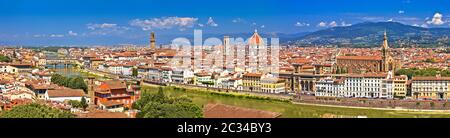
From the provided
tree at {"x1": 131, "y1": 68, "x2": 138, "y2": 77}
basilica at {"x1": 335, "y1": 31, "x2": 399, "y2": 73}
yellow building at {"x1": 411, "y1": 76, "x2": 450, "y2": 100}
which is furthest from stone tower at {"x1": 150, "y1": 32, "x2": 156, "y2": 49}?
yellow building at {"x1": 411, "y1": 76, "x2": 450, "y2": 100}

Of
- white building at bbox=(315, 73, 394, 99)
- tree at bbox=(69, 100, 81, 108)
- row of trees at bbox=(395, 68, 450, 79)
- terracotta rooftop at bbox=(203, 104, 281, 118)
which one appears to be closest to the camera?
terracotta rooftop at bbox=(203, 104, 281, 118)

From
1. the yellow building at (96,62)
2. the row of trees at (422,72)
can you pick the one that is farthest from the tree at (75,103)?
the yellow building at (96,62)

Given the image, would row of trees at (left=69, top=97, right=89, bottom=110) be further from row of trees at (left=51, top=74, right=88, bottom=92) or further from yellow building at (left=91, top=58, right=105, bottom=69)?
yellow building at (left=91, top=58, right=105, bottom=69)

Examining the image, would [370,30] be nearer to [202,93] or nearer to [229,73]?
[229,73]

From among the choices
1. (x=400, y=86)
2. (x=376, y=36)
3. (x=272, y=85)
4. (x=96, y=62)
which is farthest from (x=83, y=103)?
(x=376, y=36)

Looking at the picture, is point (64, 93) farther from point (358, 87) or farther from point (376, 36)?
point (376, 36)

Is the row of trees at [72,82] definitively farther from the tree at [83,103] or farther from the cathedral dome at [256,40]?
the cathedral dome at [256,40]
